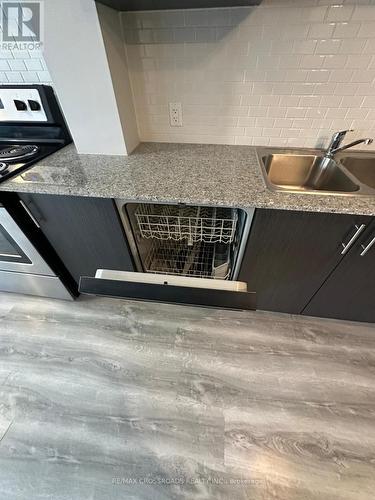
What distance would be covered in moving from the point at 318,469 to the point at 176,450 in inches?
25.7

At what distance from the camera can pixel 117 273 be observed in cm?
85

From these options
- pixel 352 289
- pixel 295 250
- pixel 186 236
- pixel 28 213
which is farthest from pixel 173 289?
pixel 352 289

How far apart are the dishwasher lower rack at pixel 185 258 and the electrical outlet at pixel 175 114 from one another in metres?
0.76

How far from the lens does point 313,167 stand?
4.08 ft

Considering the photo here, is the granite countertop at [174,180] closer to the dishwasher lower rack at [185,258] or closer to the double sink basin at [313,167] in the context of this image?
the double sink basin at [313,167]

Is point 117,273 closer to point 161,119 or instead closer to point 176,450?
point 176,450

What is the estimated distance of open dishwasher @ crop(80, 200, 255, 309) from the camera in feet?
2.50

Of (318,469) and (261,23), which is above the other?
(261,23)

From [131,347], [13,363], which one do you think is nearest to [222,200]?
[131,347]

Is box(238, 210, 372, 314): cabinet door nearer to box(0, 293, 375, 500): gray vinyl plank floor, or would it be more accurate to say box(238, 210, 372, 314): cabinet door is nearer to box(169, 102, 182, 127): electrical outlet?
box(0, 293, 375, 500): gray vinyl plank floor

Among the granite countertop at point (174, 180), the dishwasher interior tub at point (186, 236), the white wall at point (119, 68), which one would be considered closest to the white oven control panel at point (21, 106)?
the granite countertop at point (174, 180)

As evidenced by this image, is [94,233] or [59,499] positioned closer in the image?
[59,499]

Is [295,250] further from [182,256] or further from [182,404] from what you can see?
[182,404]

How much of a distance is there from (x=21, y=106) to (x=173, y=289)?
146cm
